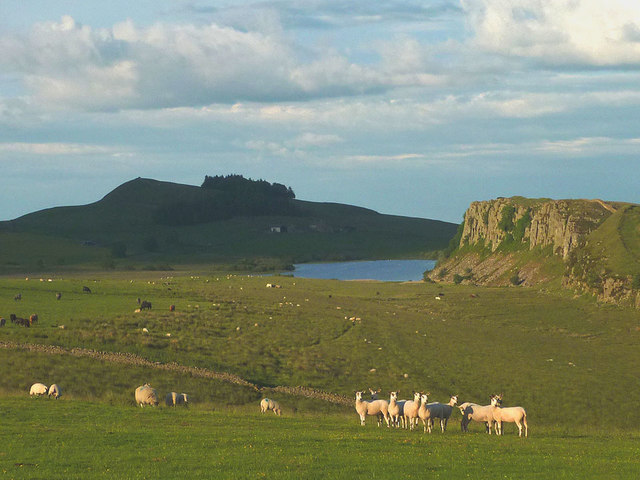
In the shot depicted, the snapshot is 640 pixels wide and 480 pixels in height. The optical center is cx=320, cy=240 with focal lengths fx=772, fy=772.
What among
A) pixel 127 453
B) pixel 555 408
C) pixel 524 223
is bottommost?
pixel 555 408

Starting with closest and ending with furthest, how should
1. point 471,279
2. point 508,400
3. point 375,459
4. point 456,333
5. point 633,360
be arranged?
point 375,459, point 508,400, point 633,360, point 456,333, point 471,279

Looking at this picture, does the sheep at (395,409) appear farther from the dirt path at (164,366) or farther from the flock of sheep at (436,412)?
the dirt path at (164,366)

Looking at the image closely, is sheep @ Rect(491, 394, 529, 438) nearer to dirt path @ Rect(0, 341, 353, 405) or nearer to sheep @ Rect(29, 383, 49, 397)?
dirt path @ Rect(0, 341, 353, 405)

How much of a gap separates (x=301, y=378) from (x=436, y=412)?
18317 millimetres

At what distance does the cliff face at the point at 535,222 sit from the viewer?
11931 cm

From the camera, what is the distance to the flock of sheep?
85.6 ft

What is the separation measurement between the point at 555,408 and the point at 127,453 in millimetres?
26654

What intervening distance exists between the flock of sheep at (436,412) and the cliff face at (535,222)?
288ft

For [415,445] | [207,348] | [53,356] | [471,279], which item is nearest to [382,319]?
[207,348]

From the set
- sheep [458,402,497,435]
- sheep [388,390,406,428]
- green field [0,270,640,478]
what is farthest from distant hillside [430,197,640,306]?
sheep [388,390,406,428]

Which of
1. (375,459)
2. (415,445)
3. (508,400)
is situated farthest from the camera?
(508,400)

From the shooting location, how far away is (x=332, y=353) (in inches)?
2007

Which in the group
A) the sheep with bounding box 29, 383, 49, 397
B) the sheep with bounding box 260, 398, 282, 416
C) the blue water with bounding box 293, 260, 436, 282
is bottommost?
the sheep with bounding box 260, 398, 282, 416

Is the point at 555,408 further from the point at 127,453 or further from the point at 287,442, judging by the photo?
the point at 127,453
